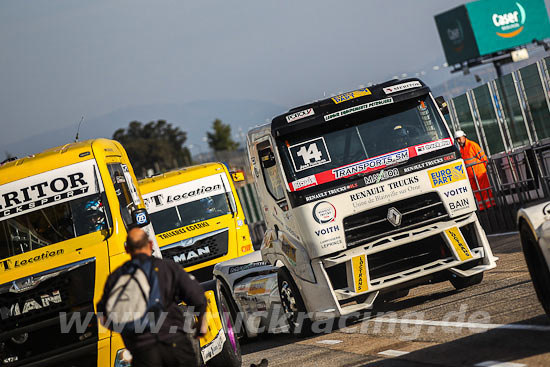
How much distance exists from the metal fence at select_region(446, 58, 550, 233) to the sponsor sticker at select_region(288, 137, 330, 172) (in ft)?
11.4

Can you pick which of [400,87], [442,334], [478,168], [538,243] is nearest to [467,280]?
[400,87]

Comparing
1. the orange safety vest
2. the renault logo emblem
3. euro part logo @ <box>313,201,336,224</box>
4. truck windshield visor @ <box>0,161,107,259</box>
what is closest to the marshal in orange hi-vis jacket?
the orange safety vest

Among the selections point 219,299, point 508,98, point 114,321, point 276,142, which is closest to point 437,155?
point 276,142

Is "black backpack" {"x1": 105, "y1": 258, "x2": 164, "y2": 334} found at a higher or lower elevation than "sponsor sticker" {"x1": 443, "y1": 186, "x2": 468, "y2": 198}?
higher

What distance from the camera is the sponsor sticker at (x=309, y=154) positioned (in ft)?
40.1

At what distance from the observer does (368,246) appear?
12.0m

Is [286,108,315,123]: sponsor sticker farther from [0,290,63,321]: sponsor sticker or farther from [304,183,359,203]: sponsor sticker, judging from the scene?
[0,290,63,321]: sponsor sticker

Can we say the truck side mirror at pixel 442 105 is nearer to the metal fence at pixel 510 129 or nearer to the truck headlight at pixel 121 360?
the metal fence at pixel 510 129

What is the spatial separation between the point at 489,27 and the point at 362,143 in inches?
2317

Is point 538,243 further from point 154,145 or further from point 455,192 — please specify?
point 154,145

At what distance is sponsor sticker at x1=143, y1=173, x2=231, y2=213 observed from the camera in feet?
69.2

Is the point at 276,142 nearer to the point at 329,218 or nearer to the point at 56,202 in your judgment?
the point at 329,218

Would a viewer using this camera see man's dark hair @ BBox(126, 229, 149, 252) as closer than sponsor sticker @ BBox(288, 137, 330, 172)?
Yes

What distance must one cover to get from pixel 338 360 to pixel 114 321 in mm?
3548
